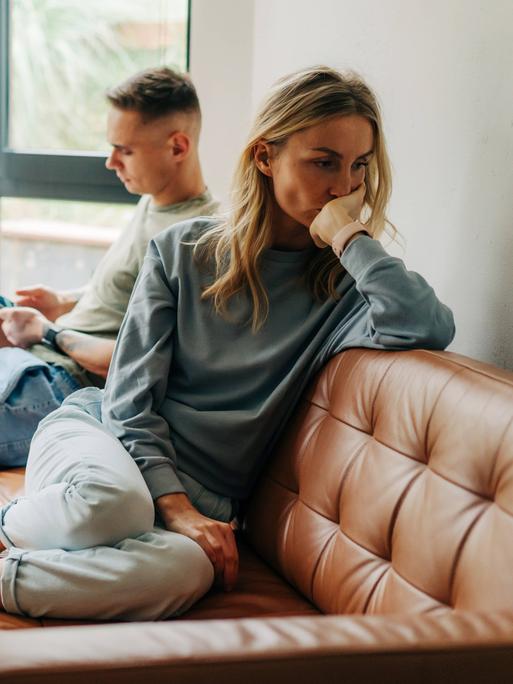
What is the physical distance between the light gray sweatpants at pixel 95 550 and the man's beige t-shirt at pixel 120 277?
920mm

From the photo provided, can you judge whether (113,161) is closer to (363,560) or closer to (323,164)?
(323,164)

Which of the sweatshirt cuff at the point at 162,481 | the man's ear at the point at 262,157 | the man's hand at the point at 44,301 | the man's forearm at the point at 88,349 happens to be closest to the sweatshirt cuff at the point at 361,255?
the man's ear at the point at 262,157

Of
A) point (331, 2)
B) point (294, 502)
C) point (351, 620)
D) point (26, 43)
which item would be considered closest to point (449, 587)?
Answer: point (351, 620)

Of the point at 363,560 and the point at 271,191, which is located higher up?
the point at 271,191

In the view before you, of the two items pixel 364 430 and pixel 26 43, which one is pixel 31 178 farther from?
pixel 364 430

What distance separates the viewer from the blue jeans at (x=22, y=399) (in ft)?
7.04

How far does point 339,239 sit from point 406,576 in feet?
1.92

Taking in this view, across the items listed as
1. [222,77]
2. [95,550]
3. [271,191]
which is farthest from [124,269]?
[95,550]

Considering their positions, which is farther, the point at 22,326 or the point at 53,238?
the point at 53,238

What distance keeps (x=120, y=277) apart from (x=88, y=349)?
0.75 ft

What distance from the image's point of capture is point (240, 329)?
1695mm

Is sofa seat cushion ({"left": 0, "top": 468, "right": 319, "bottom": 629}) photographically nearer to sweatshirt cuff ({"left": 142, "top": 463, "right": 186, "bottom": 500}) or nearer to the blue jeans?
sweatshirt cuff ({"left": 142, "top": 463, "right": 186, "bottom": 500})

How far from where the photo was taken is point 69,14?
3.59 meters

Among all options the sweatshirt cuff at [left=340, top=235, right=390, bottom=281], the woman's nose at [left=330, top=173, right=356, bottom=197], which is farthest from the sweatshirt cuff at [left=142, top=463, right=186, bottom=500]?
the woman's nose at [left=330, top=173, right=356, bottom=197]
